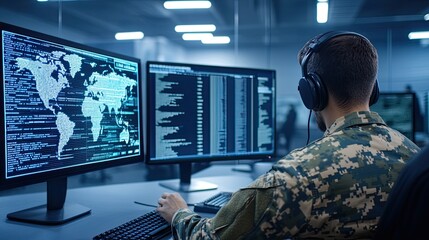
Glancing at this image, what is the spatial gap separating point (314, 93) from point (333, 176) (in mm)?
234

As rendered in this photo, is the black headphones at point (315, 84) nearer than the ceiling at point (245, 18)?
Yes

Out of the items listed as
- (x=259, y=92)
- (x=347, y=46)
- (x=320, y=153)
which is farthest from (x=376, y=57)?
(x=259, y=92)

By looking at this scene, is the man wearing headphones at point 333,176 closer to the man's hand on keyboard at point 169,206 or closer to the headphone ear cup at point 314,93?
the headphone ear cup at point 314,93

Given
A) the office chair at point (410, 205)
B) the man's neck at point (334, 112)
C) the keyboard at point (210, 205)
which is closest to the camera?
the office chair at point (410, 205)

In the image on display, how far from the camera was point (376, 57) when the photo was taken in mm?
863

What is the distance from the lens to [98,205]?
1.21m

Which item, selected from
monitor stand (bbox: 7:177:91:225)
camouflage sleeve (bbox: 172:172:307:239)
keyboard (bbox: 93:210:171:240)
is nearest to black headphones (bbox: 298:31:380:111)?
camouflage sleeve (bbox: 172:172:307:239)

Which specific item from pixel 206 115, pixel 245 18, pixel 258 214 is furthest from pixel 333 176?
pixel 245 18

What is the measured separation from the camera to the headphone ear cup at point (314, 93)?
85cm

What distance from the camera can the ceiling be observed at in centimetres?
440

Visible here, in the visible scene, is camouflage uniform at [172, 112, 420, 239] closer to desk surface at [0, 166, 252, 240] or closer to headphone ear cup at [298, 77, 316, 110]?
headphone ear cup at [298, 77, 316, 110]

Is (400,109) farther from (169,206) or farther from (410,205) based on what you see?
(410,205)

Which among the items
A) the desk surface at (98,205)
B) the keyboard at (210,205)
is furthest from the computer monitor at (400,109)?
the keyboard at (210,205)

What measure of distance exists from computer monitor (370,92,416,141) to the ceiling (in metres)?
2.66
